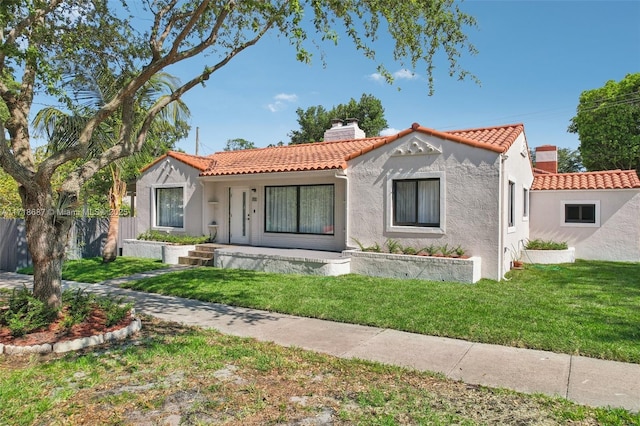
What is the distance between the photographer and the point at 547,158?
1927cm

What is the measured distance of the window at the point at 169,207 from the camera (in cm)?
1691

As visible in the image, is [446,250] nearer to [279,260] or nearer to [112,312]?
[279,260]

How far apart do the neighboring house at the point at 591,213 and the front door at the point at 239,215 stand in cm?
1104

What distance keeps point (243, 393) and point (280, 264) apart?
26.0 feet

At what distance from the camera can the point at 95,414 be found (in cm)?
387

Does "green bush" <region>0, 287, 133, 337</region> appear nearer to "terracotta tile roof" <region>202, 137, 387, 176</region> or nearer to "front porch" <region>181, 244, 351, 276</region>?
"front porch" <region>181, 244, 351, 276</region>

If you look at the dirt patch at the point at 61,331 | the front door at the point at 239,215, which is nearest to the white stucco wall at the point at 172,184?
the front door at the point at 239,215

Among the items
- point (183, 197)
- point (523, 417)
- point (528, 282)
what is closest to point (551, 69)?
point (528, 282)

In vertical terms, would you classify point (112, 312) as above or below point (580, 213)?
below

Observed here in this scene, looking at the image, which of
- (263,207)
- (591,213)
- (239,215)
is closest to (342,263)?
(263,207)

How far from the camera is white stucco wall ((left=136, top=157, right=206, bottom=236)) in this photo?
16.2 m

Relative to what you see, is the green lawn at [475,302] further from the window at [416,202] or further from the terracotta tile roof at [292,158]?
the terracotta tile roof at [292,158]

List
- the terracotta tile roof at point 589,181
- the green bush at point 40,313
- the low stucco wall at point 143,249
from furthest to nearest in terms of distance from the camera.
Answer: the low stucco wall at point 143,249, the terracotta tile roof at point 589,181, the green bush at point 40,313

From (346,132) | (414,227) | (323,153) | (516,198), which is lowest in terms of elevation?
(414,227)
